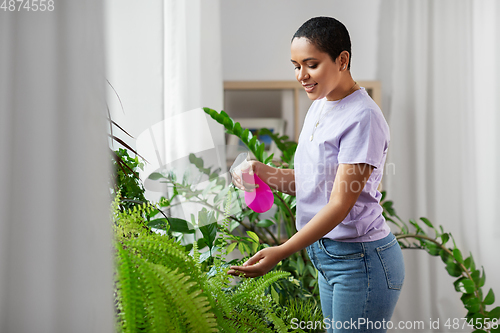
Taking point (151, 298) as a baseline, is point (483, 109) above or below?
above

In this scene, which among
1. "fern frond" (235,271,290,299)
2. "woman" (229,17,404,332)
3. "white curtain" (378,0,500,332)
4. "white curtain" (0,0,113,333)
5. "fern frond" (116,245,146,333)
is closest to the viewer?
"white curtain" (0,0,113,333)

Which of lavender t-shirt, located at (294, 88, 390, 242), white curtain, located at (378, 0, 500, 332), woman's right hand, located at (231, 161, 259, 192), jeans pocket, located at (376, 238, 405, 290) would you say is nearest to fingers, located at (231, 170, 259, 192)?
woman's right hand, located at (231, 161, 259, 192)

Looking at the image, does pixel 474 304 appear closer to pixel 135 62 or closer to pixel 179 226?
pixel 179 226

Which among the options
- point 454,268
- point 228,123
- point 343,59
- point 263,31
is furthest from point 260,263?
point 263,31

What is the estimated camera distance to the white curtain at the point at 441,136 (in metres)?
2.16

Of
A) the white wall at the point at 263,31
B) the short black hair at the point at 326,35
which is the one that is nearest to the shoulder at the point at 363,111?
the short black hair at the point at 326,35

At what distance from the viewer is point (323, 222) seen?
0.69 meters

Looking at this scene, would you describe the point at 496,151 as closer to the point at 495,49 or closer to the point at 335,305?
the point at 495,49

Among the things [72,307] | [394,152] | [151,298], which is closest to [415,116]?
[394,152]

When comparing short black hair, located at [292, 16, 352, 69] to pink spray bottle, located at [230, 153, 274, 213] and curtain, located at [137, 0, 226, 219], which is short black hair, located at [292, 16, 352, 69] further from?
curtain, located at [137, 0, 226, 219]

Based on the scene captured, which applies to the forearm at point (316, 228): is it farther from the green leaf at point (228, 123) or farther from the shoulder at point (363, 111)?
Result: the green leaf at point (228, 123)

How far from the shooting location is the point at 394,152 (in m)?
2.28

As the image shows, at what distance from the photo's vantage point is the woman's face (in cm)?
77

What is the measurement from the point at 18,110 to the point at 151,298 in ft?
0.93
